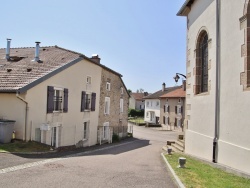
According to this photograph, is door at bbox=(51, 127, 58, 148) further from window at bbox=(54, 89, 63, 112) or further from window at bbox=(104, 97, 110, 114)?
window at bbox=(104, 97, 110, 114)

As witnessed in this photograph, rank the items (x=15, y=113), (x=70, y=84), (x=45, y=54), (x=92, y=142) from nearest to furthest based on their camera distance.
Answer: (x=15, y=113)
(x=70, y=84)
(x=45, y=54)
(x=92, y=142)

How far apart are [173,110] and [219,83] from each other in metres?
42.2

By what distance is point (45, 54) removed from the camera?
20938mm

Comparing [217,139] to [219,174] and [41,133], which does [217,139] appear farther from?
[41,133]

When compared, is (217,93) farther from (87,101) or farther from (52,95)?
(87,101)

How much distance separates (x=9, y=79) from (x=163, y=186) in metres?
11.8

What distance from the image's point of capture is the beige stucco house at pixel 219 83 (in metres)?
Result: 7.79

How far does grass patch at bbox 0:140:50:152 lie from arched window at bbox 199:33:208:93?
7925 millimetres

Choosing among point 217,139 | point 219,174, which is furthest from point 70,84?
point 219,174

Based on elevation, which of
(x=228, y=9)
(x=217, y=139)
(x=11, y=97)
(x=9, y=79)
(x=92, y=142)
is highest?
(x=228, y=9)

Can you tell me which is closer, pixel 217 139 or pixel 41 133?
pixel 217 139

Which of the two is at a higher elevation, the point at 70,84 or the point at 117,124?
the point at 70,84

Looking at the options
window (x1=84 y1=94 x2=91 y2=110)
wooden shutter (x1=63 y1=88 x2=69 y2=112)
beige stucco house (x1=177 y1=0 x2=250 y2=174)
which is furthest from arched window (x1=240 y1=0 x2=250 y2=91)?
window (x1=84 y1=94 x2=91 y2=110)

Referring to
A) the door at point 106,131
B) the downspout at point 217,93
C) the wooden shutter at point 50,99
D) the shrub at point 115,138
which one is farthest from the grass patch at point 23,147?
the shrub at point 115,138
